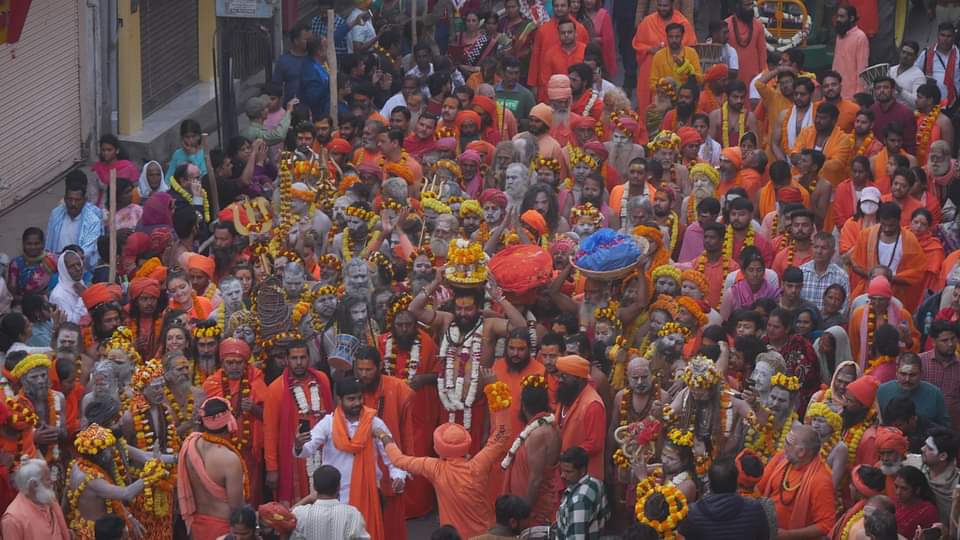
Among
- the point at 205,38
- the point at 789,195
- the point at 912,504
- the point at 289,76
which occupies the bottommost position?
the point at 205,38

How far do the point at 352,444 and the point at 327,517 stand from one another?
3.23 feet

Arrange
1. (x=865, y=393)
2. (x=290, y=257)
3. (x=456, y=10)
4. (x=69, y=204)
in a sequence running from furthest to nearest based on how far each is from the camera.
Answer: (x=456, y=10), (x=69, y=204), (x=290, y=257), (x=865, y=393)

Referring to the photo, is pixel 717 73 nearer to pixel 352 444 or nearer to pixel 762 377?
pixel 762 377

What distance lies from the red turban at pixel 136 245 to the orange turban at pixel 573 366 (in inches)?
158

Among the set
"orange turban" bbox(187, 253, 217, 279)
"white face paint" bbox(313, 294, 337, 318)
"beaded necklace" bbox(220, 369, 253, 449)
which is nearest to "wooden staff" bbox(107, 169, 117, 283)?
"orange turban" bbox(187, 253, 217, 279)

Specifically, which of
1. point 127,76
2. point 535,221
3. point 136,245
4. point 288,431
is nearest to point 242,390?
point 288,431

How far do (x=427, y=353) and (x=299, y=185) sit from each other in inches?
110

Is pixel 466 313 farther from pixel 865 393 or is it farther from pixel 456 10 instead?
pixel 456 10

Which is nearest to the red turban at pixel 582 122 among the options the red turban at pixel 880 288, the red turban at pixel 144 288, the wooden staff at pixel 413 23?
the wooden staff at pixel 413 23

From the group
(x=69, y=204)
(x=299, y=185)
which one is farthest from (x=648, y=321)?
(x=69, y=204)

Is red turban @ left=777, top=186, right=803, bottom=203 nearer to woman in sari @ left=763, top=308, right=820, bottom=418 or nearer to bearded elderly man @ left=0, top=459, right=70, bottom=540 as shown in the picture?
woman in sari @ left=763, top=308, right=820, bottom=418

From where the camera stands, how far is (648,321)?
12797 millimetres

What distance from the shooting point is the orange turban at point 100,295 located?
13008 mm

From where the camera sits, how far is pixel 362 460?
444 inches
